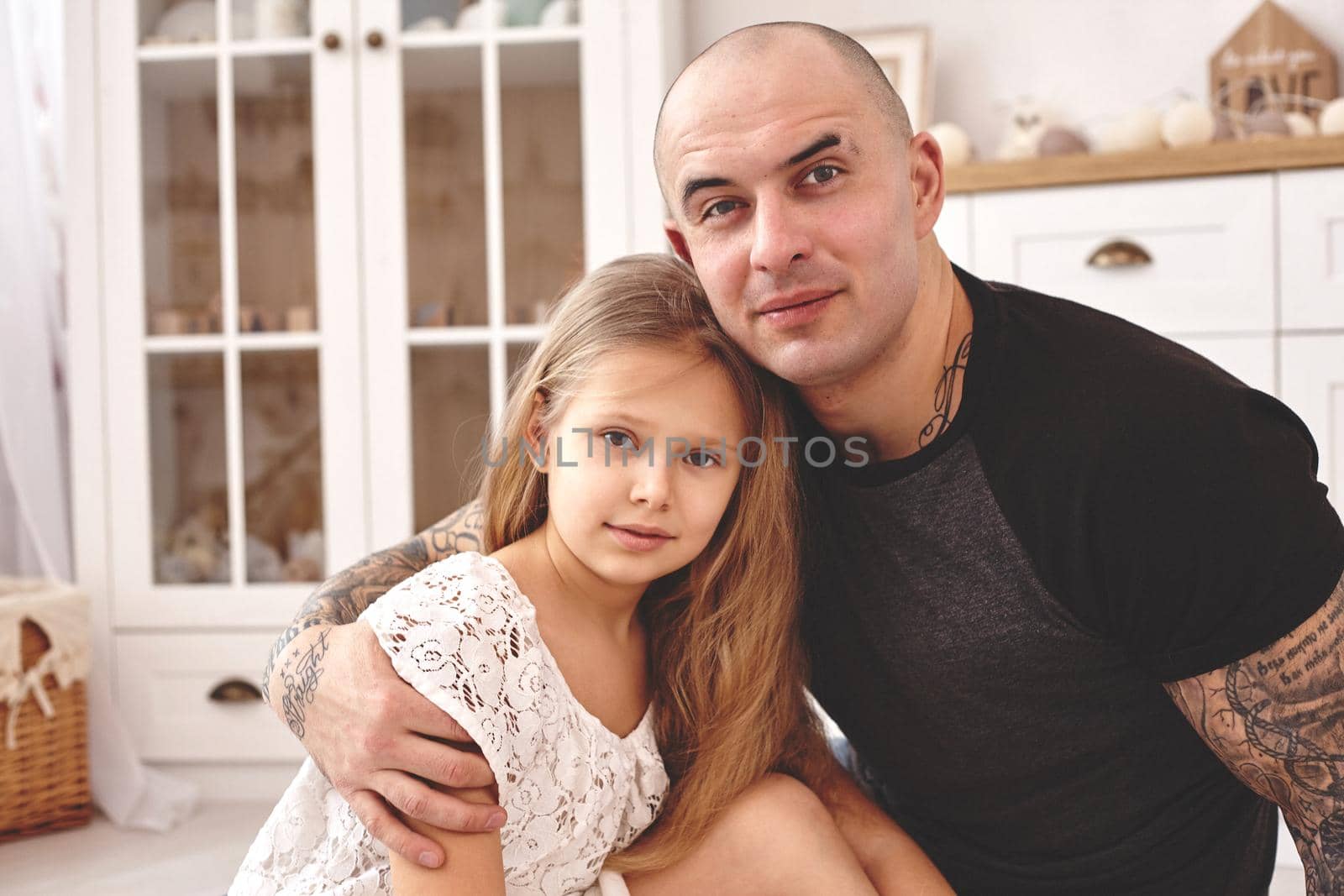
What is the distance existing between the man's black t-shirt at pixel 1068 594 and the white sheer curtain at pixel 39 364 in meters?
1.48

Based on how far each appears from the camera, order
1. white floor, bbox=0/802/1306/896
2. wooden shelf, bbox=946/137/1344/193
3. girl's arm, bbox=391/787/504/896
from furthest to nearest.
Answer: wooden shelf, bbox=946/137/1344/193, white floor, bbox=0/802/1306/896, girl's arm, bbox=391/787/504/896

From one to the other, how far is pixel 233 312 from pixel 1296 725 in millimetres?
1931

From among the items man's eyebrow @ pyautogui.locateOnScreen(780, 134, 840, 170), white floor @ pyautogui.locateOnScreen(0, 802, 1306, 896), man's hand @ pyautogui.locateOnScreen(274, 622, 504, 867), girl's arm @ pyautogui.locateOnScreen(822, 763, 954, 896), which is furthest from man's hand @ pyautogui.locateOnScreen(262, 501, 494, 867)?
white floor @ pyautogui.locateOnScreen(0, 802, 1306, 896)

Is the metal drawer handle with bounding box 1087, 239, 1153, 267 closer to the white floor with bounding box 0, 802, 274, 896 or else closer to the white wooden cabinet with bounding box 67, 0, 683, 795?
the white wooden cabinet with bounding box 67, 0, 683, 795

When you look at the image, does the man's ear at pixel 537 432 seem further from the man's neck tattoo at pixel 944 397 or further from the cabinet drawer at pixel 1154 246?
the cabinet drawer at pixel 1154 246

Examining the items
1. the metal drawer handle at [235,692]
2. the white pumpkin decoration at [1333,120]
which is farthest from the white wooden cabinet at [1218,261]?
the metal drawer handle at [235,692]

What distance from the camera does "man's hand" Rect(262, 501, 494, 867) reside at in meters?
0.83

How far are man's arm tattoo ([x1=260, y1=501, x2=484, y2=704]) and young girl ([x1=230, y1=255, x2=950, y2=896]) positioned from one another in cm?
9

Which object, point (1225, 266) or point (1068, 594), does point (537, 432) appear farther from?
point (1225, 266)

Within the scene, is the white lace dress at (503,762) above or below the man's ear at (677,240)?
below

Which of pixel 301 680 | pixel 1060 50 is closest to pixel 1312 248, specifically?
pixel 1060 50

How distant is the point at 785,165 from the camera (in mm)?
945

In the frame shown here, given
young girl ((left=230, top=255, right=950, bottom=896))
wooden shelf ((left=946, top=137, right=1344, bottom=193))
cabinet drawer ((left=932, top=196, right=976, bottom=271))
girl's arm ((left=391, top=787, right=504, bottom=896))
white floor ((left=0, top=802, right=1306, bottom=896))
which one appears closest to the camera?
girl's arm ((left=391, top=787, right=504, bottom=896))

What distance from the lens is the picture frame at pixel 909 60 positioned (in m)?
2.21
